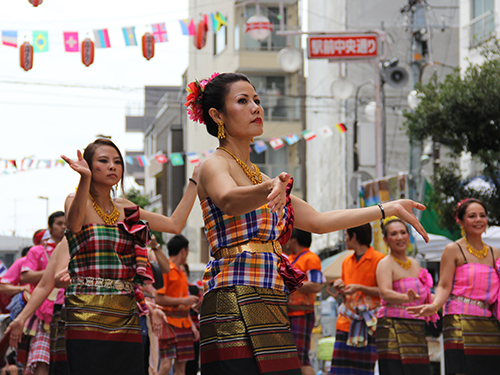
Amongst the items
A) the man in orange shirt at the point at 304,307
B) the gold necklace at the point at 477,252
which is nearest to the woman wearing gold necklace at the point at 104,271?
the gold necklace at the point at 477,252

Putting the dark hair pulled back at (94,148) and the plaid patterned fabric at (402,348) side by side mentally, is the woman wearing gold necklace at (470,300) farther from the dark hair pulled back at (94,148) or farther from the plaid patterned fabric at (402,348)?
the dark hair pulled back at (94,148)

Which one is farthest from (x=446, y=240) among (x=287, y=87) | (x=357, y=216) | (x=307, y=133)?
(x=287, y=87)

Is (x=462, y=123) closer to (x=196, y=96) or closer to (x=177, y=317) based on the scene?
(x=177, y=317)

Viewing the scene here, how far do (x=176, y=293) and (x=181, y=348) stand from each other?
66cm

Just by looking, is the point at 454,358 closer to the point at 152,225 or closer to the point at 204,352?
the point at 152,225

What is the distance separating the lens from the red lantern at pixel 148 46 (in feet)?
49.0

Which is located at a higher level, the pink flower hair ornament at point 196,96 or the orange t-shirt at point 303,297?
the pink flower hair ornament at point 196,96

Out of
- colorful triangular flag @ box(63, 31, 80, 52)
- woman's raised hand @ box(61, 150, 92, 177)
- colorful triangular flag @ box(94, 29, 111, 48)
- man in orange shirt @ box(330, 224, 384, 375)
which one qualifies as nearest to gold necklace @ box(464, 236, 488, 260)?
man in orange shirt @ box(330, 224, 384, 375)

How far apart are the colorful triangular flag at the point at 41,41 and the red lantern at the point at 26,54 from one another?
0.16 meters

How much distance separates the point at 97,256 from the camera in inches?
185

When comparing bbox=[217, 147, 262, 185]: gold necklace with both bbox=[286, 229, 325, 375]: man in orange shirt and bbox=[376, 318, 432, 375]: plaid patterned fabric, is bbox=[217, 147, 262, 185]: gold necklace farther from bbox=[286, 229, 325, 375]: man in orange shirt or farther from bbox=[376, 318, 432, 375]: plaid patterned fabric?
bbox=[286, 229, 325, 375]: man in orange shirt

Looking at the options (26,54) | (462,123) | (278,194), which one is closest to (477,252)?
(278,194)

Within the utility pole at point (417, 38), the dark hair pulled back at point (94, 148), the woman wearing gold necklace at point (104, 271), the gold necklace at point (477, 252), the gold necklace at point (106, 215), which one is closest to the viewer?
the woman wearing gold necklace at point (104, 271)

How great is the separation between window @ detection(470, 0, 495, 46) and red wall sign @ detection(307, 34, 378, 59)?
4694 millimetres
